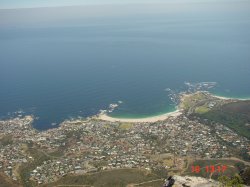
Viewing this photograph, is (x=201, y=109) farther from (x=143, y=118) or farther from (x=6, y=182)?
(x=6, y=182)

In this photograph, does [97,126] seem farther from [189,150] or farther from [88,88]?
[88,88]

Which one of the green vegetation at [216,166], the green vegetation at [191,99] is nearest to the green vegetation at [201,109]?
the green vegetation at [191,99]

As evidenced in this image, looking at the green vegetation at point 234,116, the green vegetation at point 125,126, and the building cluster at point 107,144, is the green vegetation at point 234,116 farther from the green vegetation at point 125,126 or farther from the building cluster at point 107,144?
the green vegetation at point 125,126

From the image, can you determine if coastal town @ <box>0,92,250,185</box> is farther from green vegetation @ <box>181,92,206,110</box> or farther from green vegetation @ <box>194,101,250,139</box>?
green vegetation @ <box>181,92,206,110</box>

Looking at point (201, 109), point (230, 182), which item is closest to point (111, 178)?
point (230, 182)

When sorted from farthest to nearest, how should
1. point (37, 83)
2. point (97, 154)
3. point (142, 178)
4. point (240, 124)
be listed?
point (37, 83), point (240, 124), point (97, 154), point (142, 178)

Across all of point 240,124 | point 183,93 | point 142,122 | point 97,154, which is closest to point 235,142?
point 240,124
